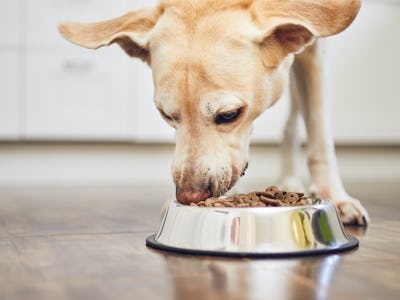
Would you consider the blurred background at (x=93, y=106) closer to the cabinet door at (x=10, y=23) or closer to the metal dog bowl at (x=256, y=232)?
the cabinet door at (x=10, y=23)

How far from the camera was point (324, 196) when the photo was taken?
1756 millimetres

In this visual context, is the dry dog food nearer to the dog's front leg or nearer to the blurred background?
the dog's front leg

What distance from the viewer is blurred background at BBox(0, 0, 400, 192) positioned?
3.30 metres

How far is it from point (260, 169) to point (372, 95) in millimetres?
771

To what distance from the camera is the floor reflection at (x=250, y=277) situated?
868 millimetres

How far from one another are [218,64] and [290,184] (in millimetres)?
1045

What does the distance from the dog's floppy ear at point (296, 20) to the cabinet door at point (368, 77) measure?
2.21 metres

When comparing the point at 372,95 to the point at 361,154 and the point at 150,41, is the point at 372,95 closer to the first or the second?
the point at 361,154

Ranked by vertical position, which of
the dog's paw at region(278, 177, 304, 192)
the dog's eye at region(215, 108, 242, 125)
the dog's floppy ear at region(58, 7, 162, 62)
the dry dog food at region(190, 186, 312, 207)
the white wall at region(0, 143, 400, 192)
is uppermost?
the dog's floppy ear at region(58, 7, 162, 62)

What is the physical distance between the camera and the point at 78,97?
133 inches

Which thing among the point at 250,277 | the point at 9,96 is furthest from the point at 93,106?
the point at 250,277

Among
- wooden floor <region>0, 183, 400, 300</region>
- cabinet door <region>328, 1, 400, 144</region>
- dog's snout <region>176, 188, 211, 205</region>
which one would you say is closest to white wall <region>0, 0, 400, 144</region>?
cabinet door <region>328, 1, 400, 144</region>

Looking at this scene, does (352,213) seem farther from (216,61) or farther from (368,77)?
(368,77)

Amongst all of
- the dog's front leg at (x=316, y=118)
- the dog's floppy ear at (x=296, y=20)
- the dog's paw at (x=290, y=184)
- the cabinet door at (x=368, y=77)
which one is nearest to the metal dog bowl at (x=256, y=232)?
the dog's floppy ear at (x=296, y=20)
